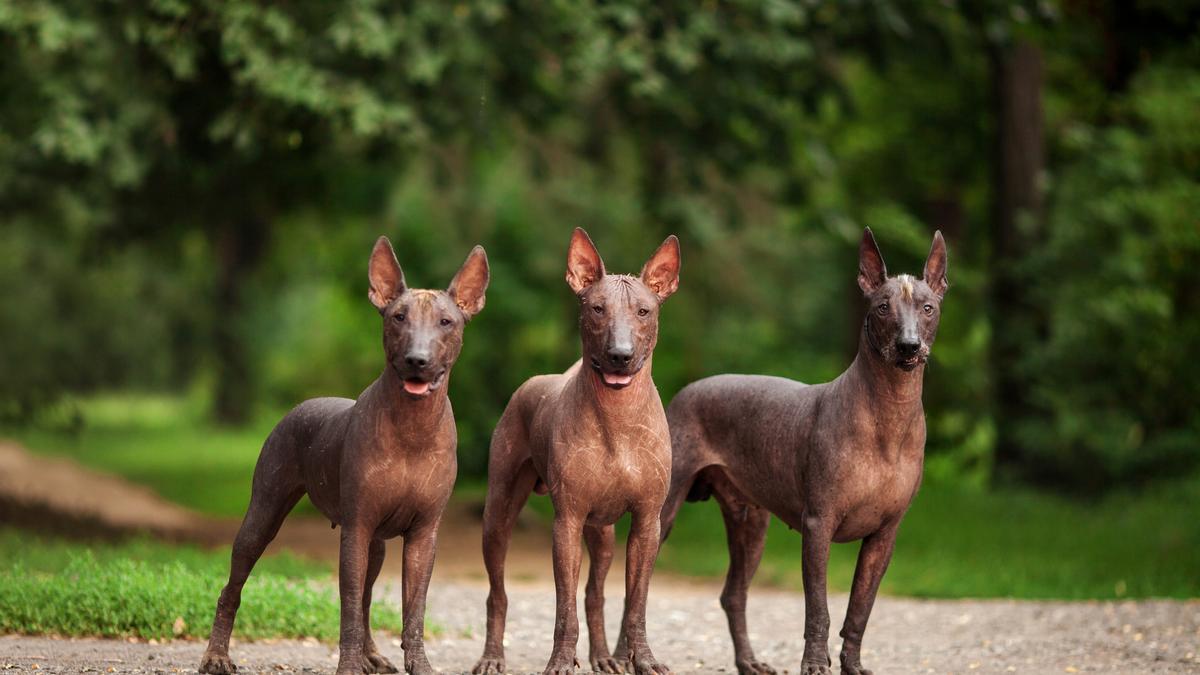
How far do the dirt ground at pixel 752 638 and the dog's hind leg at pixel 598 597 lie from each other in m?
0.88

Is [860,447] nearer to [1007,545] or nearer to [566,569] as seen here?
[566,569]

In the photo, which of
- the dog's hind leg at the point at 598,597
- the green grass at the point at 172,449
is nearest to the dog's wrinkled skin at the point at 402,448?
the dog's hind leg at the point at 598,597

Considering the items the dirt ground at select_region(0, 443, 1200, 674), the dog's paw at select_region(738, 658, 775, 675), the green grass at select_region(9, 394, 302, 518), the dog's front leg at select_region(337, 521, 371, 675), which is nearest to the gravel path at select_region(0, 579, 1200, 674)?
the dirt ground at select_region(0, 443, 1200, 674)

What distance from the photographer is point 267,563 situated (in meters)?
14.0

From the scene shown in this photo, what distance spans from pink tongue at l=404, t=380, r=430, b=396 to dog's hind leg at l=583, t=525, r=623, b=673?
5.48ft

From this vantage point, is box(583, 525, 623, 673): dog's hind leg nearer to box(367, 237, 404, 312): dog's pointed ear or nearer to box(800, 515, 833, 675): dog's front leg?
box(800, 515, 833, 675): dog's front leg

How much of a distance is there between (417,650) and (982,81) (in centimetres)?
1899

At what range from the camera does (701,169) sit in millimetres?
19109

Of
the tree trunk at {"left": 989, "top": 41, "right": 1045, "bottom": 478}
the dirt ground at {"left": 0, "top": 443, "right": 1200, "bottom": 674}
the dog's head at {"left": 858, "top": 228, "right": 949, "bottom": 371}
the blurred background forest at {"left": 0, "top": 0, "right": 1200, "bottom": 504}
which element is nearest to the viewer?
the dog's head at {"left": 858, "top": 228, "right": 949, "bottom": 371}

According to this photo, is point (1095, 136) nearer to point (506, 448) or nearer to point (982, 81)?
point (982, 81)

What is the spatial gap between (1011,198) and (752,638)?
11421 mm

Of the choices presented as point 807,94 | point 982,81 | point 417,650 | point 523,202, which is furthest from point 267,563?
point 982,81

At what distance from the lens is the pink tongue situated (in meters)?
Answer: 7.60

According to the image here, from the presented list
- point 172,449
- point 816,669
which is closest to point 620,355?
point 816,669
